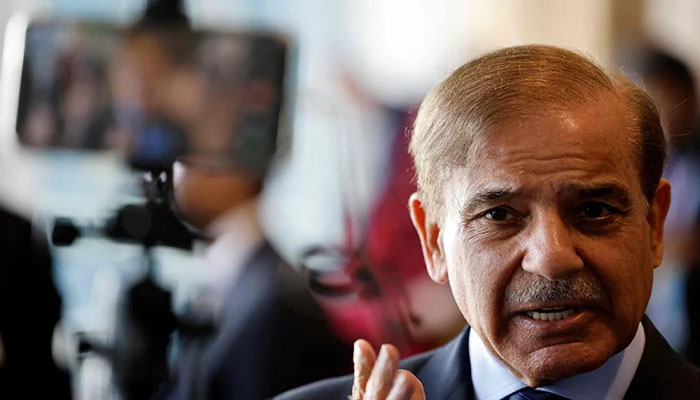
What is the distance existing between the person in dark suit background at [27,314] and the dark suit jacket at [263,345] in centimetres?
33

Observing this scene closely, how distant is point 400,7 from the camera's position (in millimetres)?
2412

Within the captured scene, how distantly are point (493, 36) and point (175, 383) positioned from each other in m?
1.16

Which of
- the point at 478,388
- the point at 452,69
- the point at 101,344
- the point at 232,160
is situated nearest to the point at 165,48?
the point at 232,160

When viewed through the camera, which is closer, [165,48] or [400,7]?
[165,48]

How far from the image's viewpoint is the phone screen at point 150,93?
7.27 ft

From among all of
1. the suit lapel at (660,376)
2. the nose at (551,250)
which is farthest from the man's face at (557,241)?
the suit lapel at (660,376)

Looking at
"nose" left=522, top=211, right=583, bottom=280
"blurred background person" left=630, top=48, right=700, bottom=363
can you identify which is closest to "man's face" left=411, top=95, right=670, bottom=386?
"nose" left=522, top=211, right=583, bottom=280

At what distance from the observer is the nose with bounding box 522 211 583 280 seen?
121cm

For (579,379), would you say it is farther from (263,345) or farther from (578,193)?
(263,345)

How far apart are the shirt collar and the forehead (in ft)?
0.82

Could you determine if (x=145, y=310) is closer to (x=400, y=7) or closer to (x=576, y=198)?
(x=400, y=7)

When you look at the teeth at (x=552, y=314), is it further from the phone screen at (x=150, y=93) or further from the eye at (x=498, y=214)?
the phone screen at (x=150, y=93)

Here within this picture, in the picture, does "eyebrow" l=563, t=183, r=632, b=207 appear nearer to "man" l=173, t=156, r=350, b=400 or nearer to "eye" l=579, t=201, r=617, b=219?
"eye" l=579, t=201, r=617, b=219

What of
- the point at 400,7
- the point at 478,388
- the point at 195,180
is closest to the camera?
the point at 478,388
